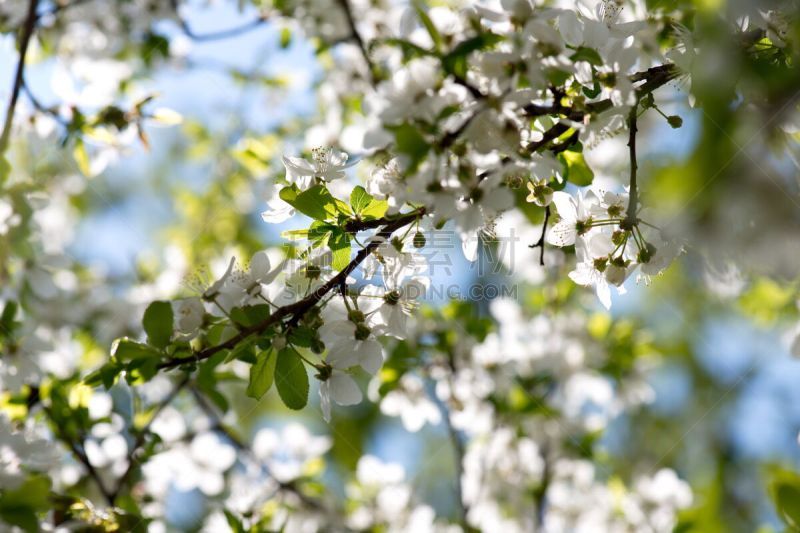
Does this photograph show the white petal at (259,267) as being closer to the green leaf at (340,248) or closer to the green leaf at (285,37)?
the green leaf at (340,248)

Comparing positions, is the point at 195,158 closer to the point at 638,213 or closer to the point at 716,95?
the point at 638,213

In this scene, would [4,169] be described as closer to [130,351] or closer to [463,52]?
[130,351]

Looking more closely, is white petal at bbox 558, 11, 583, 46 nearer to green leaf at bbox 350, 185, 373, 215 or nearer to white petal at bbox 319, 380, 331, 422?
green leaf at bbox 350, 185, 373, 215

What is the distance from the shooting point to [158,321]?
1.22 m

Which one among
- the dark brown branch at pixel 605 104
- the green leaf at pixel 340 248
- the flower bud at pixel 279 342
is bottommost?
the flower bud at pixel 279 342

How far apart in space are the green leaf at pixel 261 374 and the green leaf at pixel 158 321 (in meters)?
0.16

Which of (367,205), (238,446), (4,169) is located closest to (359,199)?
(367,205)

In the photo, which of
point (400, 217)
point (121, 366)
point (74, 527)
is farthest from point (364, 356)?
point (74, 527)

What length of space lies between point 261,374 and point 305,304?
152mm

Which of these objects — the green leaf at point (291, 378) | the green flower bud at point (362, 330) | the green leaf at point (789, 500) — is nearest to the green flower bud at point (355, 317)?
the green flower bud at point (362, 330)

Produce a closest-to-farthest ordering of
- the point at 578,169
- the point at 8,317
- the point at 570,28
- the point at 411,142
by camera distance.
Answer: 1. the point at 411,142
2. the point at 570,28
3. the point at 578,169
4. the point at 8,317

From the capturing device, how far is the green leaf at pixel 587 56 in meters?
1.11

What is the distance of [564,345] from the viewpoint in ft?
9.02

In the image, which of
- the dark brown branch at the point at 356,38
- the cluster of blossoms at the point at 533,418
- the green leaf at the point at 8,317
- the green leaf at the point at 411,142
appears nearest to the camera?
the green leaf at the point at 411,142
